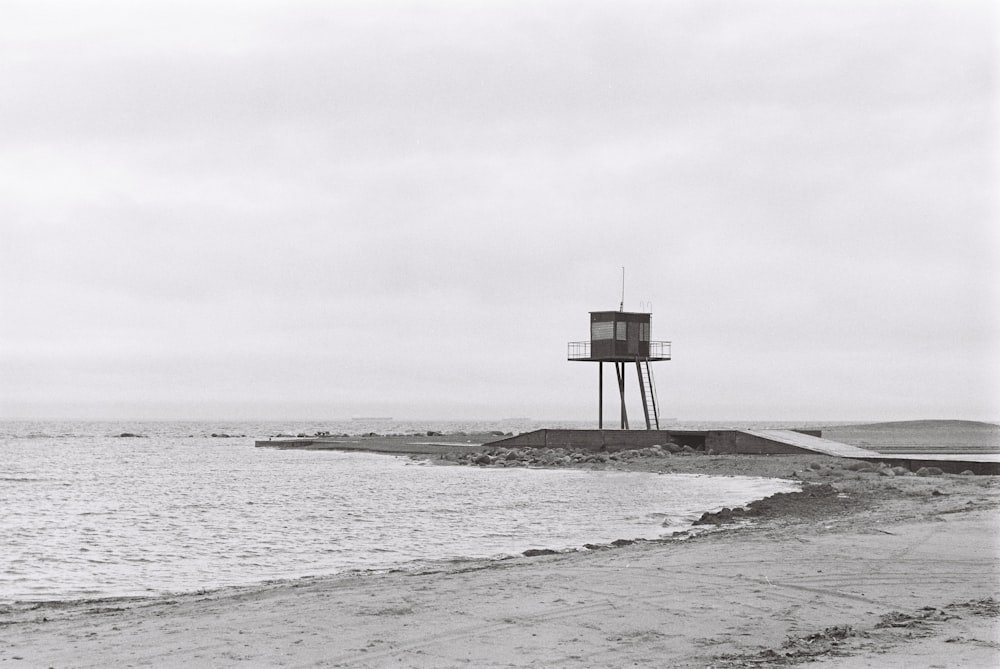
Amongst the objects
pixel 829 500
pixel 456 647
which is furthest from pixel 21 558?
pixel 829 500

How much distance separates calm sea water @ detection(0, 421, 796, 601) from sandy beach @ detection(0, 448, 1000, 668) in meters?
2.21

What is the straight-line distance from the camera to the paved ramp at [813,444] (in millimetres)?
36844

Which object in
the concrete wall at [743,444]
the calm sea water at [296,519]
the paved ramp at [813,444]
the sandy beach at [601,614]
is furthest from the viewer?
the concrete wall at [743,444]

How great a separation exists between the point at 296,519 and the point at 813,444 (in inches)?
978

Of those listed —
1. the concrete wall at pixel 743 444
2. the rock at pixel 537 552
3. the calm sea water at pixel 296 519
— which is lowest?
the calm sea water at pixel 296 519

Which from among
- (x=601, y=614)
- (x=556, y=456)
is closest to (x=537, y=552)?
(x=601, y=614)

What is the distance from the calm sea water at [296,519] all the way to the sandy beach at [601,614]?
221 centimetres

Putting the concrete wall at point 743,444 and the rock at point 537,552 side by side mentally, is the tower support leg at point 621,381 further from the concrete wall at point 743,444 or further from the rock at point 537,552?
the rock at point 537,552

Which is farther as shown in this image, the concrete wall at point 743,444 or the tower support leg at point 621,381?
the tower support leg at point 621,381

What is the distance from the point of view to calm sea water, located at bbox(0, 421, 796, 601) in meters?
14.9

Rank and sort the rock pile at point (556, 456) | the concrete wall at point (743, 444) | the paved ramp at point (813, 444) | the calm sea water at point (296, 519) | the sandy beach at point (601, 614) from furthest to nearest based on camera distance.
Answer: the rock pile at point (556, 456) → the concrete wall at point (743, 444) → the paved ramp at point (813, 444) → the calm sea water at point (296, 519) → the sandy beach at point (601, 614)

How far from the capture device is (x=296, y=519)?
22.2 m

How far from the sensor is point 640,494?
27.2m

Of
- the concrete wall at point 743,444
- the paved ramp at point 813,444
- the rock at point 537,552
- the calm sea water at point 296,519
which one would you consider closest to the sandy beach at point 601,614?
the rock at point 537,552
